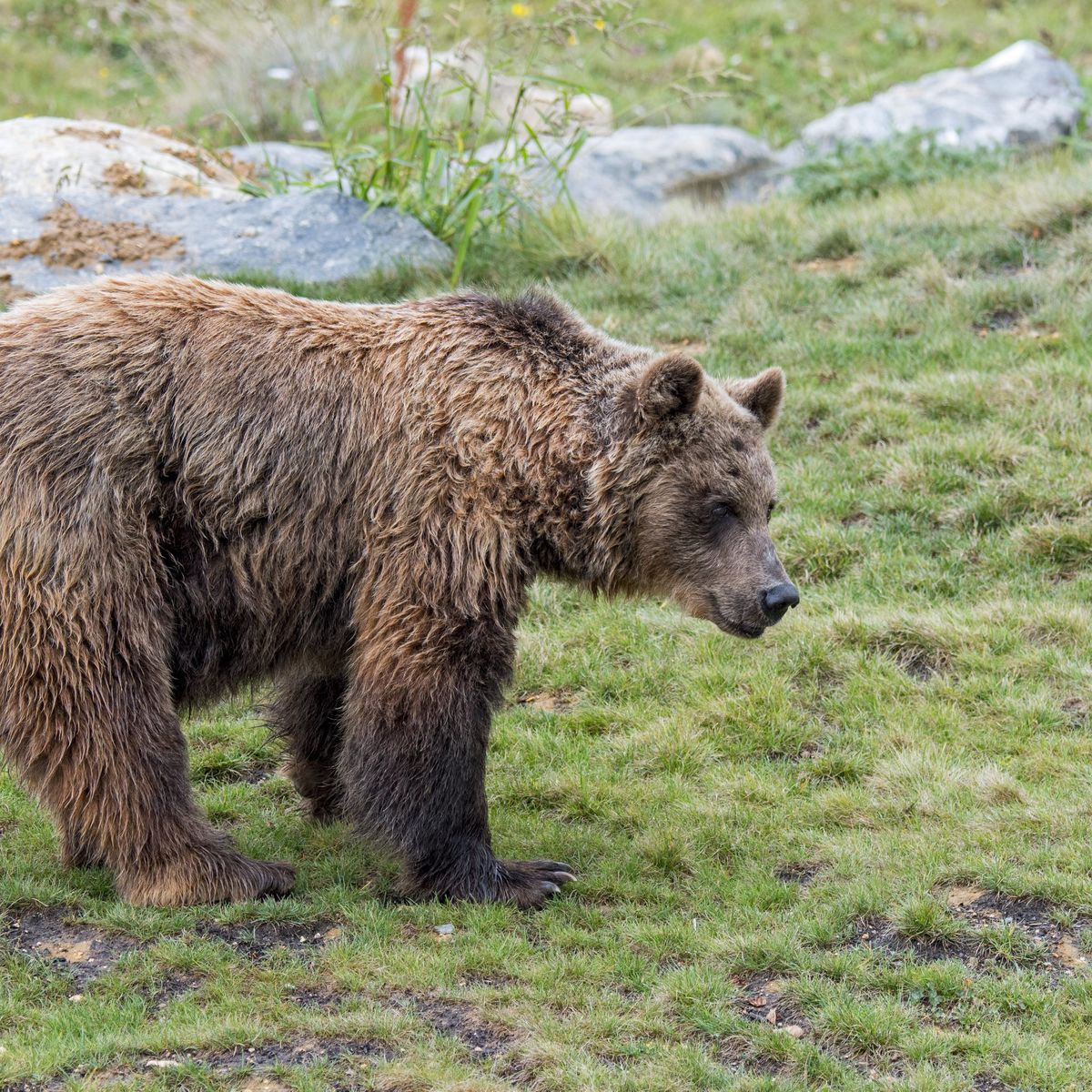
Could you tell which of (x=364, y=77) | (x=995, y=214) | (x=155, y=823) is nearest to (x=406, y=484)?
(x=155, y=823)

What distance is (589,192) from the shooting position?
13758mm

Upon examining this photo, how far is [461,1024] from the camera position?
504 cm

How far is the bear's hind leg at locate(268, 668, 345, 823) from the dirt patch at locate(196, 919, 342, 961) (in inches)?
34.2

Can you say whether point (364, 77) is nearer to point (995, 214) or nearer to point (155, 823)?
point (995, 214)

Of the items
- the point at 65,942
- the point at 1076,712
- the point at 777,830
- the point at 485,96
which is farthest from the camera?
the point at 485,96

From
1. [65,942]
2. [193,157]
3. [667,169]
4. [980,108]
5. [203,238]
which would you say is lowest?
[65,942]

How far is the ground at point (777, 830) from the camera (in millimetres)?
4902

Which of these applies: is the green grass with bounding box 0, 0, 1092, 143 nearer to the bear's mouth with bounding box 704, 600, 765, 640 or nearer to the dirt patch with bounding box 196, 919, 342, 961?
the bear's mouth with bounding box 704, 600, 765, 640

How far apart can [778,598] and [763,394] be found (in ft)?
3.14

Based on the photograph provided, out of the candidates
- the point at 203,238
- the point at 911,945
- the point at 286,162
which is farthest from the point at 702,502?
the point at 286,162

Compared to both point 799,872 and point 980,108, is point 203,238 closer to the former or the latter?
point 799,872

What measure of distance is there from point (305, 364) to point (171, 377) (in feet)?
1.72

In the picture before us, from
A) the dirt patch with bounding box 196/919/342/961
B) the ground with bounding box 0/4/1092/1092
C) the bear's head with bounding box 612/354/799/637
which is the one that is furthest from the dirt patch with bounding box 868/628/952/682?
the dirt patch with bounding box 196/919/342/961

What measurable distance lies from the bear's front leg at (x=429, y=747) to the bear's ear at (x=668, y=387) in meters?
1.04
